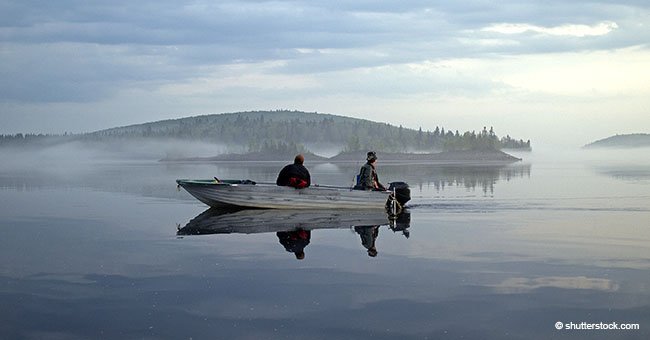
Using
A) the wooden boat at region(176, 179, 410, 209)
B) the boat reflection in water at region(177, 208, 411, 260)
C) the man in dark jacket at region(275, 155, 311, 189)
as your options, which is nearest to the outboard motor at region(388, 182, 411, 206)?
the wooden boat at region(176, 179, 410, 209)

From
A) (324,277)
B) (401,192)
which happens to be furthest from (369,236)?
(401,192)

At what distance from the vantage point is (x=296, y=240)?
24438 mm

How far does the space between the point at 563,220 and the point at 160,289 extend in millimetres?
18686

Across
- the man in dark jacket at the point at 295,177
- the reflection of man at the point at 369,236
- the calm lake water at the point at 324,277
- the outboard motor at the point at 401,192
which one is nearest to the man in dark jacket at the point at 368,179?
the outboard motor at the point at 401,192

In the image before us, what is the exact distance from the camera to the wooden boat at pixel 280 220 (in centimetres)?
2783

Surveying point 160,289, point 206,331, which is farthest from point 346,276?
point 206,331

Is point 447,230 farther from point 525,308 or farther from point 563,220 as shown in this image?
point 525,308

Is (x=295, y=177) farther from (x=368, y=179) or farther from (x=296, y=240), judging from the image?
(x=296, y=240)

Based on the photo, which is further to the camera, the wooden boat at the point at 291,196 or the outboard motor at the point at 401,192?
the outboard motor at the point at 401,192

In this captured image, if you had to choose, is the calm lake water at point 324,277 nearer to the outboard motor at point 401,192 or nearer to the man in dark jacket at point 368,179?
the outboard motor at point 401,192

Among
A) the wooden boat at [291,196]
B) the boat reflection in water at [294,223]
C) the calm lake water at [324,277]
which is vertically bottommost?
the calm lake water at [324,277]

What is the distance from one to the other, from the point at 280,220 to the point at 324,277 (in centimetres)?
1309

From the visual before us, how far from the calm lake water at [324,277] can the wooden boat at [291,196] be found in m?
1.81

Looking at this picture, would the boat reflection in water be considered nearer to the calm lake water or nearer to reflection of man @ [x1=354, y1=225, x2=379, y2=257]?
reflection of man @ [x1=354, y1=225, x2=379, y2=257]
